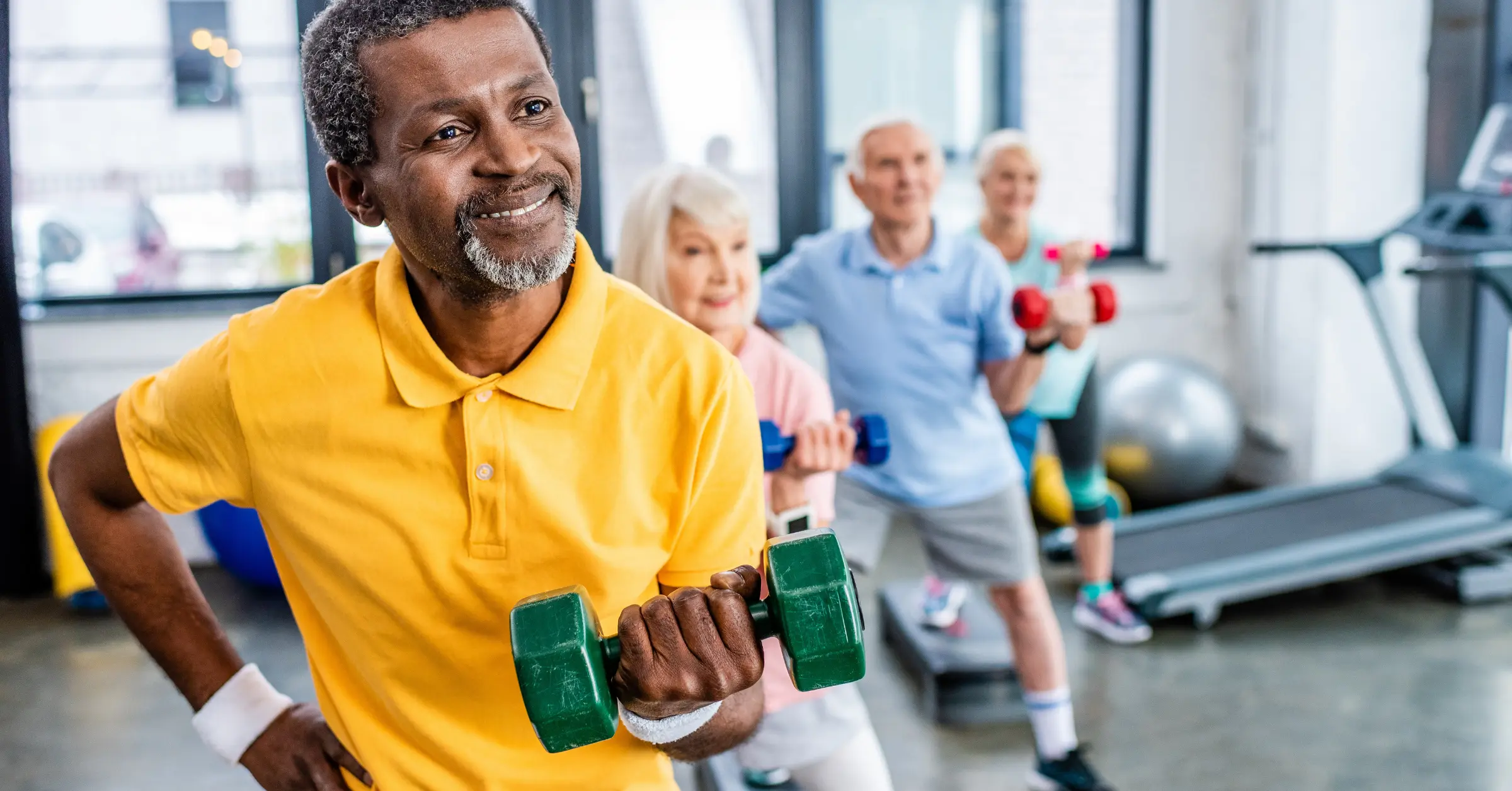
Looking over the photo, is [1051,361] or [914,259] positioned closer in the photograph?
[914,259]

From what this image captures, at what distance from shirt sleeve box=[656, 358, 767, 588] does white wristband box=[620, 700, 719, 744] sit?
0.12m

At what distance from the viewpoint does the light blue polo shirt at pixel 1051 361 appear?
3.18 m

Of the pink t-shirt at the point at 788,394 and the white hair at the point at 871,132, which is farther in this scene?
the white hair at the point at 871,132

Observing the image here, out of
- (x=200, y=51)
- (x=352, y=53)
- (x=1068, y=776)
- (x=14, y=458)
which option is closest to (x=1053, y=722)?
(x=1068, y=776)

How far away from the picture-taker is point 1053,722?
2.41 m

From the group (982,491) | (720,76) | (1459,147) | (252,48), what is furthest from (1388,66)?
(252,48)

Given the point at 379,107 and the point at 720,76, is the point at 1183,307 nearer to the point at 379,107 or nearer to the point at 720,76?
the point at 720,76

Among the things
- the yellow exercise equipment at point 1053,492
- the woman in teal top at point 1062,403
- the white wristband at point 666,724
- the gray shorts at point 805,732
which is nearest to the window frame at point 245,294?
the woman in teal top at point 1062,403

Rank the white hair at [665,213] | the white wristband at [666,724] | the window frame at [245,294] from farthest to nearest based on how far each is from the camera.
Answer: the window frame at [245,294] → the white hair at [665,213] → the white wristband at [666,724]

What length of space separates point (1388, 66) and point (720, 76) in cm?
248

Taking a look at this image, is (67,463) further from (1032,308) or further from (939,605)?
(939,605)

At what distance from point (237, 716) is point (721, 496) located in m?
0.60

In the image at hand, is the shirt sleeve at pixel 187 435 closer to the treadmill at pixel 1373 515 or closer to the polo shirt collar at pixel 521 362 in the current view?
the polo shirt collar at pixel 521 362

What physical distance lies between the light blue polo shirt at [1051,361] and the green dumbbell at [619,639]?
2.43 metres
